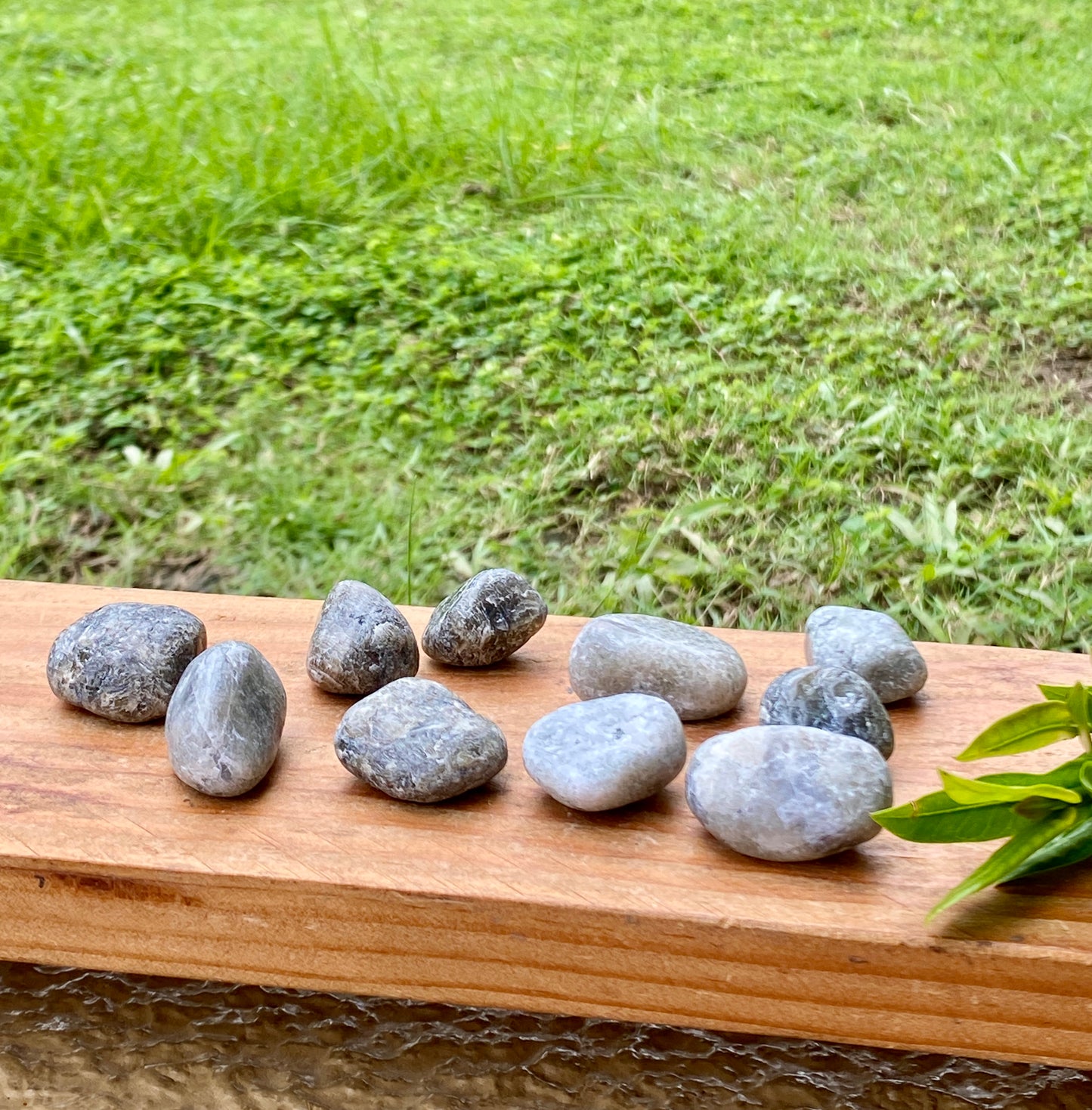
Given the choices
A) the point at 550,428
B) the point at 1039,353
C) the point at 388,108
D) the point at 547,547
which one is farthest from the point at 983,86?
the point at 547,547

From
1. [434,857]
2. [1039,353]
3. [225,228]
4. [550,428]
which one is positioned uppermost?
[225,228]

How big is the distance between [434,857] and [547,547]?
0.82 meters

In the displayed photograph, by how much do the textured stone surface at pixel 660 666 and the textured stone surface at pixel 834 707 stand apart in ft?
0.17

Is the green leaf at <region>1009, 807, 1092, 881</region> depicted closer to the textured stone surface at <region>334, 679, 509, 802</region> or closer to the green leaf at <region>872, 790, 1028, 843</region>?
the green leaf at <region>872, 790, 1028, 843</region>

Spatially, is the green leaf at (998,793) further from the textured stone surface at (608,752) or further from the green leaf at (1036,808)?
the textured stone surface at (608,752)

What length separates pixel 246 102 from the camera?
280 centimetres

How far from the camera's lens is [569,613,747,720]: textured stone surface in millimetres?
→ 943

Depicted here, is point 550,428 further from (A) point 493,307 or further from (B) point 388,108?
(B) point 388,108

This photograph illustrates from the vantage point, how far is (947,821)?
0.73 metres

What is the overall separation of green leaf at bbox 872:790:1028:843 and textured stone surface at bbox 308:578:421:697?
1.47ft

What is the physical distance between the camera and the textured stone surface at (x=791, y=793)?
76cm

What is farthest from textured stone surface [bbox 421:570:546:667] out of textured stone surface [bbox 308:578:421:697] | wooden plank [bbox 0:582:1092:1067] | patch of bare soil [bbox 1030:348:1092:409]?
patch of bare soil [bbox 1030:348:1092:409]

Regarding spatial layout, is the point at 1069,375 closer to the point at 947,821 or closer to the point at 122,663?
the point at 947,821

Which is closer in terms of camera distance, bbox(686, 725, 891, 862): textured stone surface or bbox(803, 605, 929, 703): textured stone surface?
bbox(686, 725, 891, 862): textured stone surface
